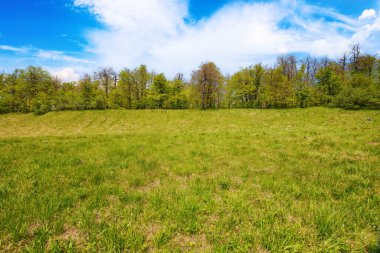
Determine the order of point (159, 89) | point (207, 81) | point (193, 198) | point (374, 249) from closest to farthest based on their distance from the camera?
point (374, 249) < point (193, 198) < point (207, 81) < point (159, 89)

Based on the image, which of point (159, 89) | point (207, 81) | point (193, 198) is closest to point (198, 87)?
point (207, 81)

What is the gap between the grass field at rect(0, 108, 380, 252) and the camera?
9.66 ft

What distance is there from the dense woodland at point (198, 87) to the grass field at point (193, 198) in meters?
36.1

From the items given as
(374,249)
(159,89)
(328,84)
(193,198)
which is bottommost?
(374,249)

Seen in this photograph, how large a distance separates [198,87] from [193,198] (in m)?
40.4

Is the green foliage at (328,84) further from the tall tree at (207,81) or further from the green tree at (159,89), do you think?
the green tree at (159,89)

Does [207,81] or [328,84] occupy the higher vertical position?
[207,81]

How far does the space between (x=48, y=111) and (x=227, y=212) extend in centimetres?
5383

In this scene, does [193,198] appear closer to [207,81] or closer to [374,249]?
[374,249]

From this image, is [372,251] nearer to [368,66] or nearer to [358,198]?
[358,198]

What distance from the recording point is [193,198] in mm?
4145

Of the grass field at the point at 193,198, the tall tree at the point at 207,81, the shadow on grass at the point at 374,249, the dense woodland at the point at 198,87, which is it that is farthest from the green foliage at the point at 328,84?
the shadow on grass at the point at 374,249

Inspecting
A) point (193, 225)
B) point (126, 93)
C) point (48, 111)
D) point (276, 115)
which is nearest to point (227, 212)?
point (193, 225)

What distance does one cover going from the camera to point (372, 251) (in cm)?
271
